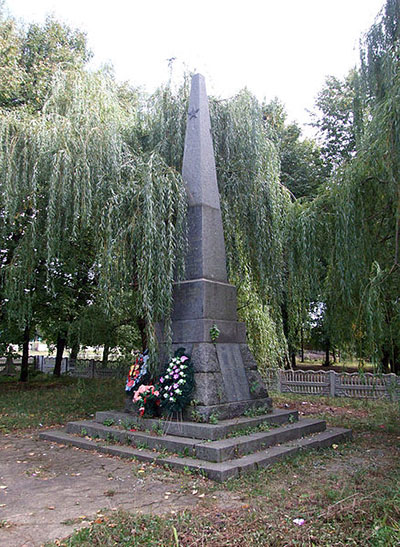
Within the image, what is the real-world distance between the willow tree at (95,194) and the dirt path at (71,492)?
73.6 inches

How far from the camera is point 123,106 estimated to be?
9719 mm

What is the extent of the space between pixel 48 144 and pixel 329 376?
349 inches

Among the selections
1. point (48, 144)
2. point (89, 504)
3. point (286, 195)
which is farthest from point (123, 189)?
point (89, 504)

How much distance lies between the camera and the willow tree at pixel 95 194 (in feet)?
19.5

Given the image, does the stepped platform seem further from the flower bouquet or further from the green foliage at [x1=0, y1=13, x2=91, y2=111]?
the green foliage at [x1=0, y1=13, x2=91, y2=111]

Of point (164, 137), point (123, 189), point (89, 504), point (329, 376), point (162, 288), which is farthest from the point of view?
point (329, 376)

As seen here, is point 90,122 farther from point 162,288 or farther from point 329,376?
point 329,376

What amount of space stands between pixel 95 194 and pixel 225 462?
4.53m

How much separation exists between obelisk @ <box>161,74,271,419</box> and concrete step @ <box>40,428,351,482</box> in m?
0.82

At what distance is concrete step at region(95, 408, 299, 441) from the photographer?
200 inches

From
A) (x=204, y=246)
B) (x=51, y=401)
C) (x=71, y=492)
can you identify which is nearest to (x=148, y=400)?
(x=71, y=492)

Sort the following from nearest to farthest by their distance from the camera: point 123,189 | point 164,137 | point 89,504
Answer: point 89,504 → point 123,189 → point 164,137

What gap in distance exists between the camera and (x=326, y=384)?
11578 millimetres

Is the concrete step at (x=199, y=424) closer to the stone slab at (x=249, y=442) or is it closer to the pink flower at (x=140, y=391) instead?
the stone slab at (x=249, y=442)
